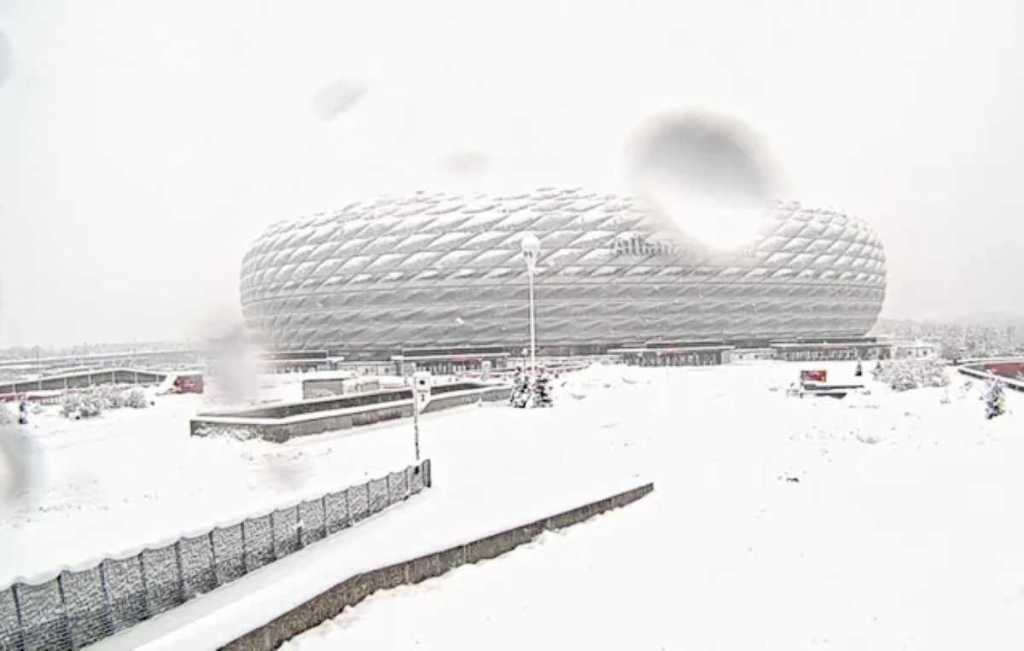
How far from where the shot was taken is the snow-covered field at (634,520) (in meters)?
6.61

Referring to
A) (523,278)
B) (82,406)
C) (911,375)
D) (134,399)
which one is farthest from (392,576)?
(523,278)

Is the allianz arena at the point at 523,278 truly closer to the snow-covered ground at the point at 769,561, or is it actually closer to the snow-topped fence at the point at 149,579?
Answer: the snow-covered ground at the point at 769,561

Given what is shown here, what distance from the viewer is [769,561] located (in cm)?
856

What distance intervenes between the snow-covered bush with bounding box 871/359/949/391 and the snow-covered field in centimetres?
493

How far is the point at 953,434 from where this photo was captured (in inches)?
619

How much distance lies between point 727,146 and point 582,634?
2820 centimetres

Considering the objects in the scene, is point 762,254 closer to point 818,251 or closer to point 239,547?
point 818,251

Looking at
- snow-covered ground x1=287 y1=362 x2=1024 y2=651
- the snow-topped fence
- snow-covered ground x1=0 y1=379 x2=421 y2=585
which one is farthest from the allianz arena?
the snow-topped fence

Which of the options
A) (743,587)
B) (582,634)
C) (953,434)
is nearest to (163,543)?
(582,634)

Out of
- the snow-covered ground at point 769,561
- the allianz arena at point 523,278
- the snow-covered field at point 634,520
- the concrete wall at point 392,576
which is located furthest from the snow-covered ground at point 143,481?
the allianz arena at point 523,278

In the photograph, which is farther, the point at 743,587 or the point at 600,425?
the point at 600,425

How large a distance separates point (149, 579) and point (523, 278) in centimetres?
4034

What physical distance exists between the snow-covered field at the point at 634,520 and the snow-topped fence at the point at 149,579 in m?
0.16

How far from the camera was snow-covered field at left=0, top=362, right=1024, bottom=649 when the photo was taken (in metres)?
6.61
